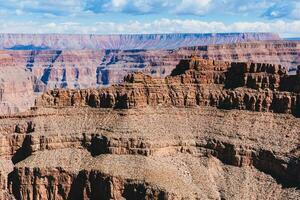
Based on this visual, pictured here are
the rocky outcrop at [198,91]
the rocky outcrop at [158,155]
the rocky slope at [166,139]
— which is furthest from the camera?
the rocky outcrop at [198,91]

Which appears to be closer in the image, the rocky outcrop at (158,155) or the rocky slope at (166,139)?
the rocky outcrop at (158,155)

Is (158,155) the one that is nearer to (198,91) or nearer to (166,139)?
(166,139)

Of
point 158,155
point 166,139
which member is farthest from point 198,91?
point 158,155

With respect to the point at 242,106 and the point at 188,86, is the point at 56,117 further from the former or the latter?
the point at 242,106

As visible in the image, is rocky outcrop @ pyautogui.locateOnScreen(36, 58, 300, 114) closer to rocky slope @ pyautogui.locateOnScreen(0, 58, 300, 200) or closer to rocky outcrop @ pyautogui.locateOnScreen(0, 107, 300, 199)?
rocky slope @ pyautogui.locateOnScreen(0, 58, 300, 200)

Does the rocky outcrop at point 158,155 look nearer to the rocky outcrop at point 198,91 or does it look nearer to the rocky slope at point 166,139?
the rocky slope at point 166,139

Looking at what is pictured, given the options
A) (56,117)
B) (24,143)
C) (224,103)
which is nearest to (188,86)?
(224,103)

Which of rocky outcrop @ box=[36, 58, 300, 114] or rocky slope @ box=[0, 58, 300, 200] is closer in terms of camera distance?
rocky slope @ box=[0, 58, 300, 200]

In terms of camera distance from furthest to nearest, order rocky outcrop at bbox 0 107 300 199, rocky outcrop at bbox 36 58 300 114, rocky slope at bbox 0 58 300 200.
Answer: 1. rocky outcrop at bbox 36 58 300 114
2. rocky slope at bbox 0 58 300 200
3. rocky outcrop at bbox 0 107 300 199

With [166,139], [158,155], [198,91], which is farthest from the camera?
[198,91]
